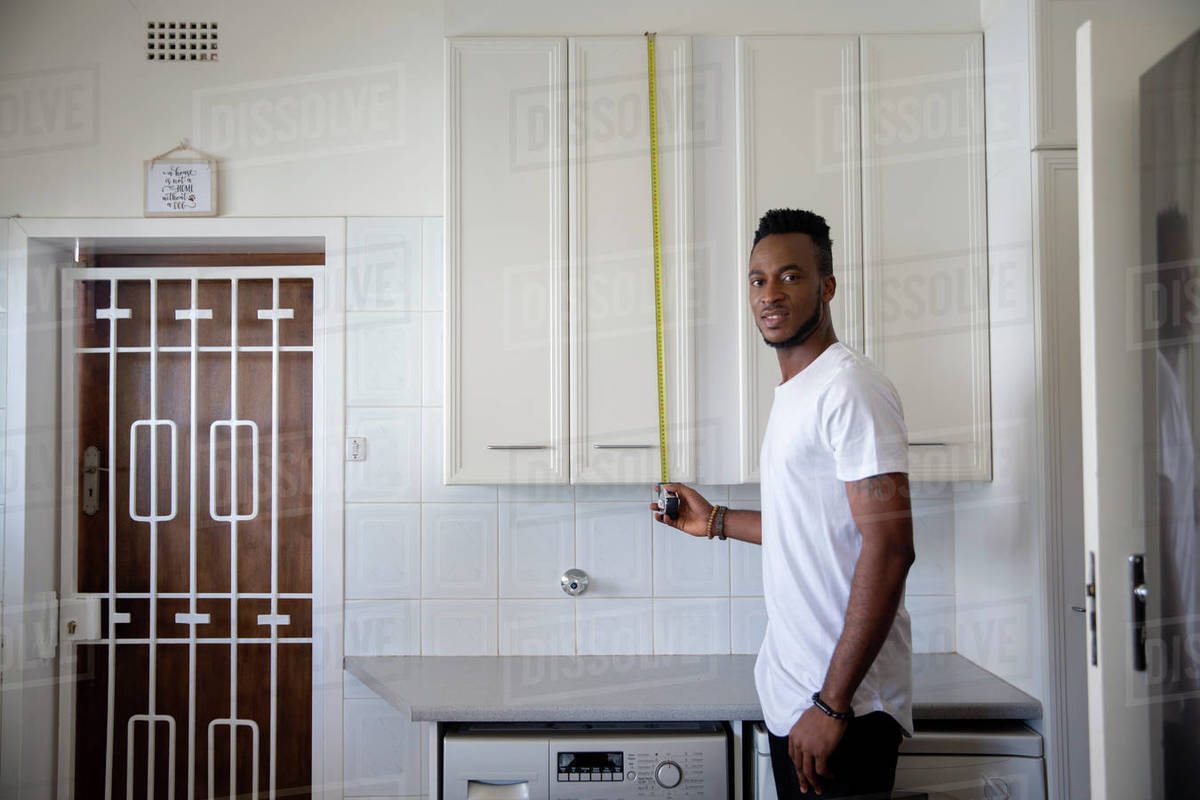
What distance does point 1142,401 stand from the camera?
1388 mm

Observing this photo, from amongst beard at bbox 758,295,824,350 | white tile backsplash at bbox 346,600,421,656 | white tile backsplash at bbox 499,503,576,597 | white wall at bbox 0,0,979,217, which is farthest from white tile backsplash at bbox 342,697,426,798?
beard at bbox 758,295,824,350

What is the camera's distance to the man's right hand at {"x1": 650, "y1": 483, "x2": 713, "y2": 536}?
6.01 ft

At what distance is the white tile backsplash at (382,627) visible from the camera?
2189mm

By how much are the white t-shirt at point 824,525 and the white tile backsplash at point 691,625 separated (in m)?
0.72

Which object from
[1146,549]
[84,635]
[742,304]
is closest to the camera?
[1146,549]

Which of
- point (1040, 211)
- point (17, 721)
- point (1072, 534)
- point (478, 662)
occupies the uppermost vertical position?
point (1040, 211)

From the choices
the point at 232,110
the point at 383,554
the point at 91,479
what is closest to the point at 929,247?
the point at 383,554

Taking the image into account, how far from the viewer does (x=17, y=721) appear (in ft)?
7.19

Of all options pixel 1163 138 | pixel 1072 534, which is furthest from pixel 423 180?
pixel 1072 534

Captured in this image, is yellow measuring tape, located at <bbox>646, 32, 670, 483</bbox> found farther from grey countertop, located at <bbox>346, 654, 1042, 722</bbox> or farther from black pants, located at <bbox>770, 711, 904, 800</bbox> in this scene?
black pants, located at <bbox>770, 711, 904, 800</bbox>

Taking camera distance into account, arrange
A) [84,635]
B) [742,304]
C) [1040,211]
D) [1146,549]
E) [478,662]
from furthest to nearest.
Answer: [84,635]
[478,662]
[742,304]
[1040,211]
[1146,549]

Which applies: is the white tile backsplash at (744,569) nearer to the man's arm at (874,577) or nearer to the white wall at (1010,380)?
the white wall at (1010,380)

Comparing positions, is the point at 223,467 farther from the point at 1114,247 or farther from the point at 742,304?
the point at 1114,247

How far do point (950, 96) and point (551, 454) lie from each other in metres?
1.29
